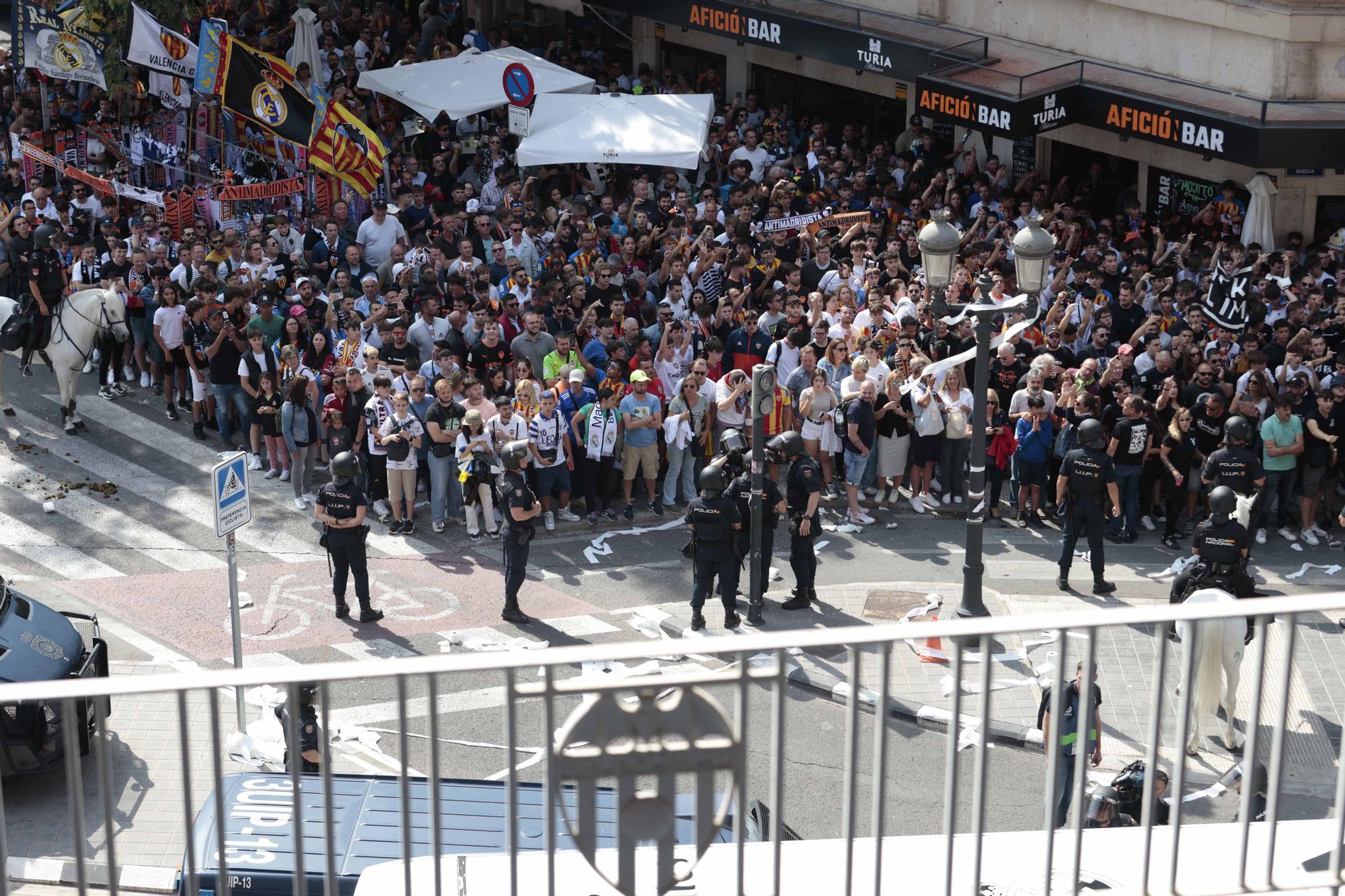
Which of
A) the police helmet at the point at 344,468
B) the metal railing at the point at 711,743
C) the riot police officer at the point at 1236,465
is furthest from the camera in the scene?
the riot police officer at the point at 1236,465

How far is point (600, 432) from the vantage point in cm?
1673

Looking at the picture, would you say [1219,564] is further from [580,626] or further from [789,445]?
[580,626]

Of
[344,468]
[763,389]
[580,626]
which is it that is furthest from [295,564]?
[763,389]

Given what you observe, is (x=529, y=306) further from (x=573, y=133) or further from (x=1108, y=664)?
(x=1108, y=664)

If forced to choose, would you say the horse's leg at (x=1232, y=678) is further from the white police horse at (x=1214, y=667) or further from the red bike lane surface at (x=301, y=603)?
the red bike lane surface at (x=301, y=603)

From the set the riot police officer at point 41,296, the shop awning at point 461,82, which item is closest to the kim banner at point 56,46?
the shop awning at point 461,82

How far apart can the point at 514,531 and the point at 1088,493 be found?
515 cm

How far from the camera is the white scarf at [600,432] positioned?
1673cm

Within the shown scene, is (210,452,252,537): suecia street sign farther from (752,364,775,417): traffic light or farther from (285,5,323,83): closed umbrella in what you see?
(285,5,323,83): closed umbrella

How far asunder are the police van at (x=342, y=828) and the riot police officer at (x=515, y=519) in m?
5.67

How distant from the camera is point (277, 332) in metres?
18.1

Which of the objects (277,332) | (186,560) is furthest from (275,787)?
(277,332)

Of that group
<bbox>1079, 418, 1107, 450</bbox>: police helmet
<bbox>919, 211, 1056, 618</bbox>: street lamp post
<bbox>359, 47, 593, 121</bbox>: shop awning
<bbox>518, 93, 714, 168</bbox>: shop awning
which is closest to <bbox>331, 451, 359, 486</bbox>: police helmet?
<bbox>919, 211, 1056, 618</bbox>: street lamp post

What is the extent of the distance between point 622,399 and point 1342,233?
1014 cm
